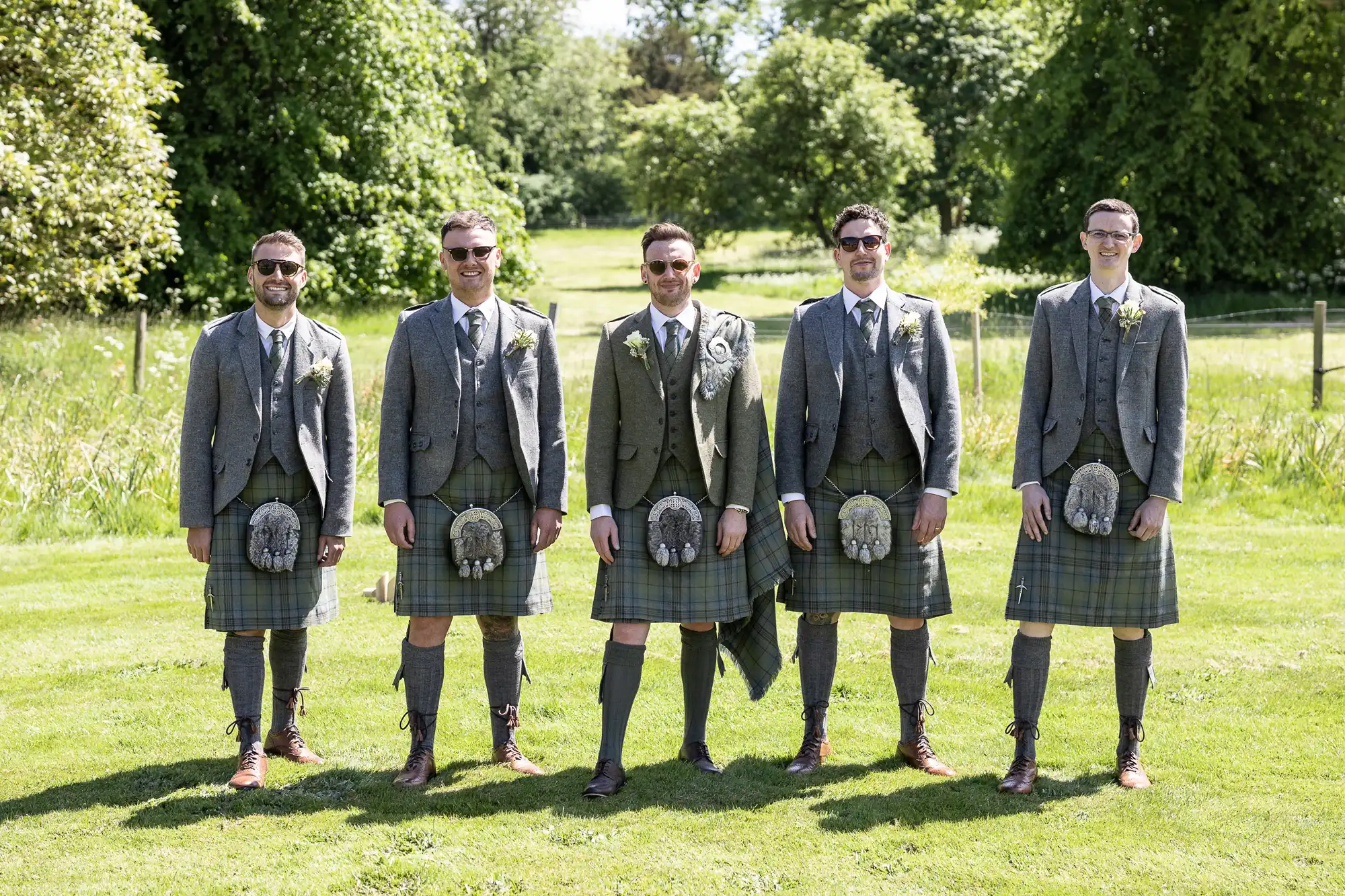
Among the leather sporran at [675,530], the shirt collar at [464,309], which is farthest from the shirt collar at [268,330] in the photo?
the leather sporran at [675,530]

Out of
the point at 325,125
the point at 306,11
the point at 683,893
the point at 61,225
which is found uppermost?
the point at 306,11

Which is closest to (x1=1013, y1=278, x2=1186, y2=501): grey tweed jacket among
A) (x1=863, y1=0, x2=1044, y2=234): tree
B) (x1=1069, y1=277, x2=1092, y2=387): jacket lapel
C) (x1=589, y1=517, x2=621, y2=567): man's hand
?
(x1=1069, y1=277, x2=1092, y2=387): jacket lapel

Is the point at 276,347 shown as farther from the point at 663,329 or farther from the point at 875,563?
the point at 875,563

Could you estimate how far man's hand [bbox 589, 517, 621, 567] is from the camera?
4930 millimetres

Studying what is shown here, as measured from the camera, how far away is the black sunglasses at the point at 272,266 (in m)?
5.04

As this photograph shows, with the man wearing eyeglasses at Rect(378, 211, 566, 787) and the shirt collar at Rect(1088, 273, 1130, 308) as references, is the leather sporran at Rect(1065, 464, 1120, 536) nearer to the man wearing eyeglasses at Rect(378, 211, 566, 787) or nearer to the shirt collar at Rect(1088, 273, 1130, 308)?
the shirt collar at Rect(1088, 273, 1130, 308)

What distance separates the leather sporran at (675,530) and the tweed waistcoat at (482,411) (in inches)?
23.2

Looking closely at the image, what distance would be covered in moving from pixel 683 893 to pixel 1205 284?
25525 mm

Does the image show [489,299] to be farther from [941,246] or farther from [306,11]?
[941,246]

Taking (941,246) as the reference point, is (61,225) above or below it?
below

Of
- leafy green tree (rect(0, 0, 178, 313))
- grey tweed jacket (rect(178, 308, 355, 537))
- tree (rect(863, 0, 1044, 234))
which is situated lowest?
grey tweed jacket (rect(178, 308, 355, 537))

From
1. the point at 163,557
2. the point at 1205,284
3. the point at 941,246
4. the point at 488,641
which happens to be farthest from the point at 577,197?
the point at 488,641

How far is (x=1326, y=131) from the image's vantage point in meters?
26.9

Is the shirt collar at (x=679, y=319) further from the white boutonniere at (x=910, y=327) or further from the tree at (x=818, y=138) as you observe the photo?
the tree at (x=818, y=138)
